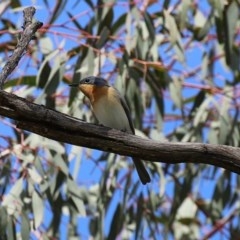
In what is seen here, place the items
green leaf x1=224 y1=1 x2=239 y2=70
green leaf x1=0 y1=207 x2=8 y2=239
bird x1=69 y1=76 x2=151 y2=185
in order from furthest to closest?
green leaf x1=224 y1=1 x2=239 y2=70, green leaf x1=0 y1=207 x2=8 y2=239, bird x1=69 y1=76 x2=151 y2=185

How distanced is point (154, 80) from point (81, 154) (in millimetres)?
939

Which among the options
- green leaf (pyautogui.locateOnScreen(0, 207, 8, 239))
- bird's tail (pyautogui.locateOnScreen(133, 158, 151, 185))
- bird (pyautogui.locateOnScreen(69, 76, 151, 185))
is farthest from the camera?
green leaf (pyautogui.locateOnScreen(0, 207, 8, 239))

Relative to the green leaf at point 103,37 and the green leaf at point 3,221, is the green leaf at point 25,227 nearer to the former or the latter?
the green leaf at point 3,221

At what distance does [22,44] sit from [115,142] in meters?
0.63

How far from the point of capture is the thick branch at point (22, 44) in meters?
3.73

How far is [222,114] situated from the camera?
7051mm

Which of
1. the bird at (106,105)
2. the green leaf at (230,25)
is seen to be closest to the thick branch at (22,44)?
the bird at (106,105)

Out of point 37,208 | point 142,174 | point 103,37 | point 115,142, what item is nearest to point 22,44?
point 115,142

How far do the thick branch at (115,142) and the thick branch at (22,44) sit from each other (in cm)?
20

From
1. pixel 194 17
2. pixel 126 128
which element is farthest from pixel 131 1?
pixel 126 128

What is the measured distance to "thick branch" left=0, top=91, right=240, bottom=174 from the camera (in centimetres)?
371

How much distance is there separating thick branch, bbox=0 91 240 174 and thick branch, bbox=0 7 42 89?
204 mm

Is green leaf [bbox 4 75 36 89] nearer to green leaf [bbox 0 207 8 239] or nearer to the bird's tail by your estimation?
green leaf [bbox 0 207 8 239]

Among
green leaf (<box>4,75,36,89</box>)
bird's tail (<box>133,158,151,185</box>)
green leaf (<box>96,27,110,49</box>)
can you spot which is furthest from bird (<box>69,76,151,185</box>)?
green leaf (<box>4,75,36,89</box>)
